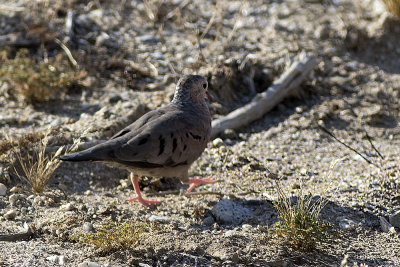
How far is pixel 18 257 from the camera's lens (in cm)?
380

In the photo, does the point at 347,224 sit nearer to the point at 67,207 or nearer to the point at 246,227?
the point at 246,227

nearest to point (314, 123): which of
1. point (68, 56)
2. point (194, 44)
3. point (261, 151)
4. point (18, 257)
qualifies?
point (261, 151)

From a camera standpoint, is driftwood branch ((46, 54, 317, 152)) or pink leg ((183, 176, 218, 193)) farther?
driftwood branch ((46, 54, 317, 152))

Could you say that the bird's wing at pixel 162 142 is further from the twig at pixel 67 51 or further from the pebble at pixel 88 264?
the twig at pixel 67 51

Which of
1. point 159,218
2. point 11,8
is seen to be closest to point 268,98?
point 159,218

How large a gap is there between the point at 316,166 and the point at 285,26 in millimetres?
3963

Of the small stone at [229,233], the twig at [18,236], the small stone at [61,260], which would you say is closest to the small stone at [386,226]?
the small stone at [229,233]

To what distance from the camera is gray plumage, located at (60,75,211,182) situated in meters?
4.47

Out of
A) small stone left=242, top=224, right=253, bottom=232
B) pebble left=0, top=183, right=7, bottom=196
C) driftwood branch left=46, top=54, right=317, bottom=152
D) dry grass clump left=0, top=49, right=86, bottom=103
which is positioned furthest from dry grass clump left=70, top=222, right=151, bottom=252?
dry grass clump left=0, top=49, right=86, bottom=103

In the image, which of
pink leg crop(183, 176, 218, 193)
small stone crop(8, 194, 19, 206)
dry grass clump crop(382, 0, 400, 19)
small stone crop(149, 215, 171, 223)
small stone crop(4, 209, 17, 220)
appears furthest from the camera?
dry grass clump crop(382, 0, 400, 19)

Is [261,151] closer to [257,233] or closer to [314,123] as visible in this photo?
[314,123]

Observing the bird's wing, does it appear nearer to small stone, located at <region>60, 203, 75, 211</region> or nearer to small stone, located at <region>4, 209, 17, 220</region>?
small stone, located at <region>60, 203, 75, 211</region>

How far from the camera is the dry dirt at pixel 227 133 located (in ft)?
13.8

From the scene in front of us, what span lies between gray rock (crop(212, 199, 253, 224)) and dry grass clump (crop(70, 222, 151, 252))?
87 cm
